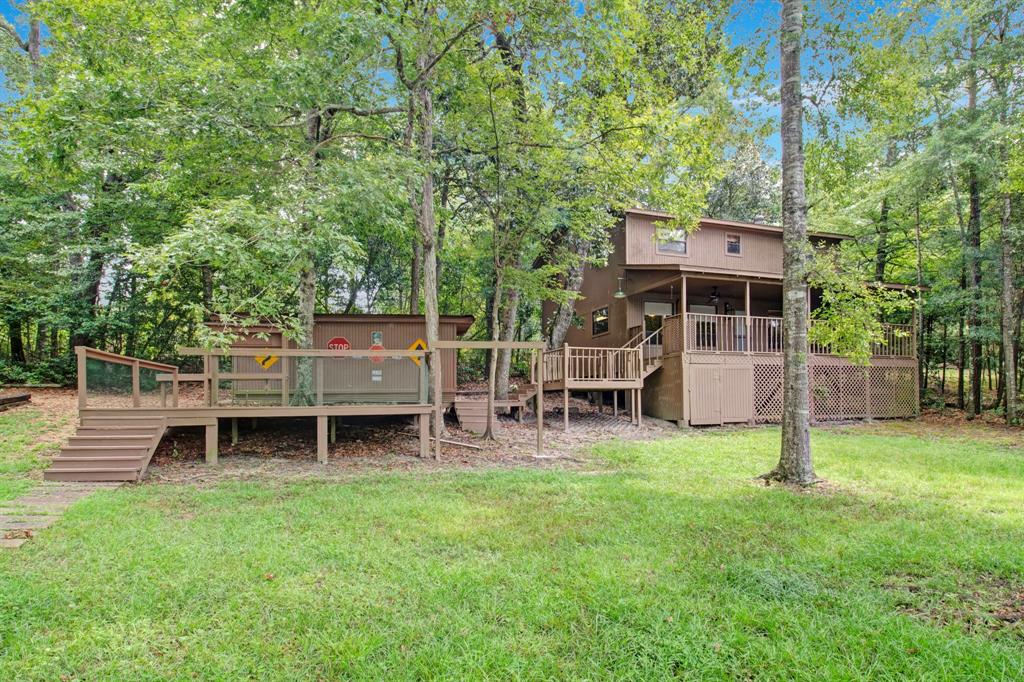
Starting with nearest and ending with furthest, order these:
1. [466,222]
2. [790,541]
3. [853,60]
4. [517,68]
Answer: [790,541] < [853,60] < [517,68] < [466,222]

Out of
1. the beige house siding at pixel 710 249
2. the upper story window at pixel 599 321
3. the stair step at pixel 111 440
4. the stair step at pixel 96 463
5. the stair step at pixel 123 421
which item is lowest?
the stair step at pixel 96 463

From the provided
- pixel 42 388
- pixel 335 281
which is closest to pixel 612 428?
pixel 335 281

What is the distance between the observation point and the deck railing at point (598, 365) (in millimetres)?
13531

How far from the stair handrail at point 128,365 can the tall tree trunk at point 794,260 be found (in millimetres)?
9203

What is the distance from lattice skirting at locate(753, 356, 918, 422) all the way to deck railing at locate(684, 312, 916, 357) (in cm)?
38

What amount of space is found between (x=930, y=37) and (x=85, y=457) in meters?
18.3

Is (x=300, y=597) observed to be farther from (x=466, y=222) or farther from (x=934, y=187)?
(x=934, y=187)

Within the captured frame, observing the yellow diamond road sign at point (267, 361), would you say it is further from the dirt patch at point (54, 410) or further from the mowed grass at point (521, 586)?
the mowed grass at point (521, 586)

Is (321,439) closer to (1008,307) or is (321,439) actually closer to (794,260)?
(794,260)

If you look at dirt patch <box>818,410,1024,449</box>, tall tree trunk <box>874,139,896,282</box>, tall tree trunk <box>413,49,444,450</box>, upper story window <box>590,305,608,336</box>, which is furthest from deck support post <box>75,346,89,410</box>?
tall tree trunk <box>874,139,896,282</box>

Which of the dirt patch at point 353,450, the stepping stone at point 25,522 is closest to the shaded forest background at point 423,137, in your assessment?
the dirt patch at point 353,450

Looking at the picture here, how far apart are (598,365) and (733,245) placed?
6.76 metres

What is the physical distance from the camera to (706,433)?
12805mm

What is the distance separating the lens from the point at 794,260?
22.8ft
